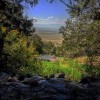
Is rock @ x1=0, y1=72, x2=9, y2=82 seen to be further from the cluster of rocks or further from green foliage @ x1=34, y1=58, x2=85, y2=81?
green foliage @ x1=34, y1=58, x2=85, y2=81

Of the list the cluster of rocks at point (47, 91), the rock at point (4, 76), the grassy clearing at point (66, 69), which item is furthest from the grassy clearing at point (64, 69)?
the cluster of rocks at point (47, 91)

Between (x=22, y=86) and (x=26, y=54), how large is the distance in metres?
9.64

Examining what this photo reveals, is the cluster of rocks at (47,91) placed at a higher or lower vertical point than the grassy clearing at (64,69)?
higher

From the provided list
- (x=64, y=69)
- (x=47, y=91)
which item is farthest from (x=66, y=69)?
(x=47, y=91)

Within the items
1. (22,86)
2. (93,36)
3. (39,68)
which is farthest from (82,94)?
(39,68)

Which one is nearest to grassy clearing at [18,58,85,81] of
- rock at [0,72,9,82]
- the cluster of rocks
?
rock at [0,72,9,82]

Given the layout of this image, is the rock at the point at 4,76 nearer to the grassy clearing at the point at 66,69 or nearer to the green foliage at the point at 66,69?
the grassy clearing at the point at 66,69

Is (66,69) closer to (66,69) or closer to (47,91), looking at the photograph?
(66,69)

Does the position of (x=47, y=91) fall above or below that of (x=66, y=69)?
above

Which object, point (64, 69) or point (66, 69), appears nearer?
point (66, 69)

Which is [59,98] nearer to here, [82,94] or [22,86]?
[82,94]

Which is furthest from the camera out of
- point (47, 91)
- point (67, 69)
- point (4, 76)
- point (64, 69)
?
point (64, 69)

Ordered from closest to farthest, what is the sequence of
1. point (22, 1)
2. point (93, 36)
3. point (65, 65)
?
point (22, 1), point (93, 36), point (65, 65)

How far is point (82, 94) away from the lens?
47.5ft
